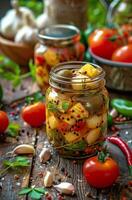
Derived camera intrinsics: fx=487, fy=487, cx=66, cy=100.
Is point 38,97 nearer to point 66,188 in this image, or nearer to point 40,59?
point 40,59

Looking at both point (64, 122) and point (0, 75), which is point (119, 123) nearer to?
point (64, 122)

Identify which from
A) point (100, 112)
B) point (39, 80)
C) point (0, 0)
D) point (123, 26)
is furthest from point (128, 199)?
point (0, 0)

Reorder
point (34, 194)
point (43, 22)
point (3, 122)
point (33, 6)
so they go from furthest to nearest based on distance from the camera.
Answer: point (33, 6)
point (43, 22)
point (3, 122)
point (34, 194)

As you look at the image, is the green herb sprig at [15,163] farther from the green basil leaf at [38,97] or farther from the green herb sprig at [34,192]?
the green basil leaf at [38,97]

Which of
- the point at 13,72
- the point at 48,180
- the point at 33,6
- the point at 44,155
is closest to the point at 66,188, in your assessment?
the point at 48,180

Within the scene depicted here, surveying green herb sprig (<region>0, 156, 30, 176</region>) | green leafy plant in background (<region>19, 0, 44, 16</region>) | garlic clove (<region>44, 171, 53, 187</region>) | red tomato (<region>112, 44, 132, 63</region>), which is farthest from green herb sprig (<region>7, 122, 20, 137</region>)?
green leafy plant in background (<region>19, 0, 44, 16</region>)

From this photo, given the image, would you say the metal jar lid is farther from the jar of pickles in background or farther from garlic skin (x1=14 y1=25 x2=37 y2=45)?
garlic skin (x1=14 y1=25 x2=37 y2=45)

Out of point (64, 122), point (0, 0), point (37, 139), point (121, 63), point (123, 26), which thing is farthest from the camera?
point (0, 0)
